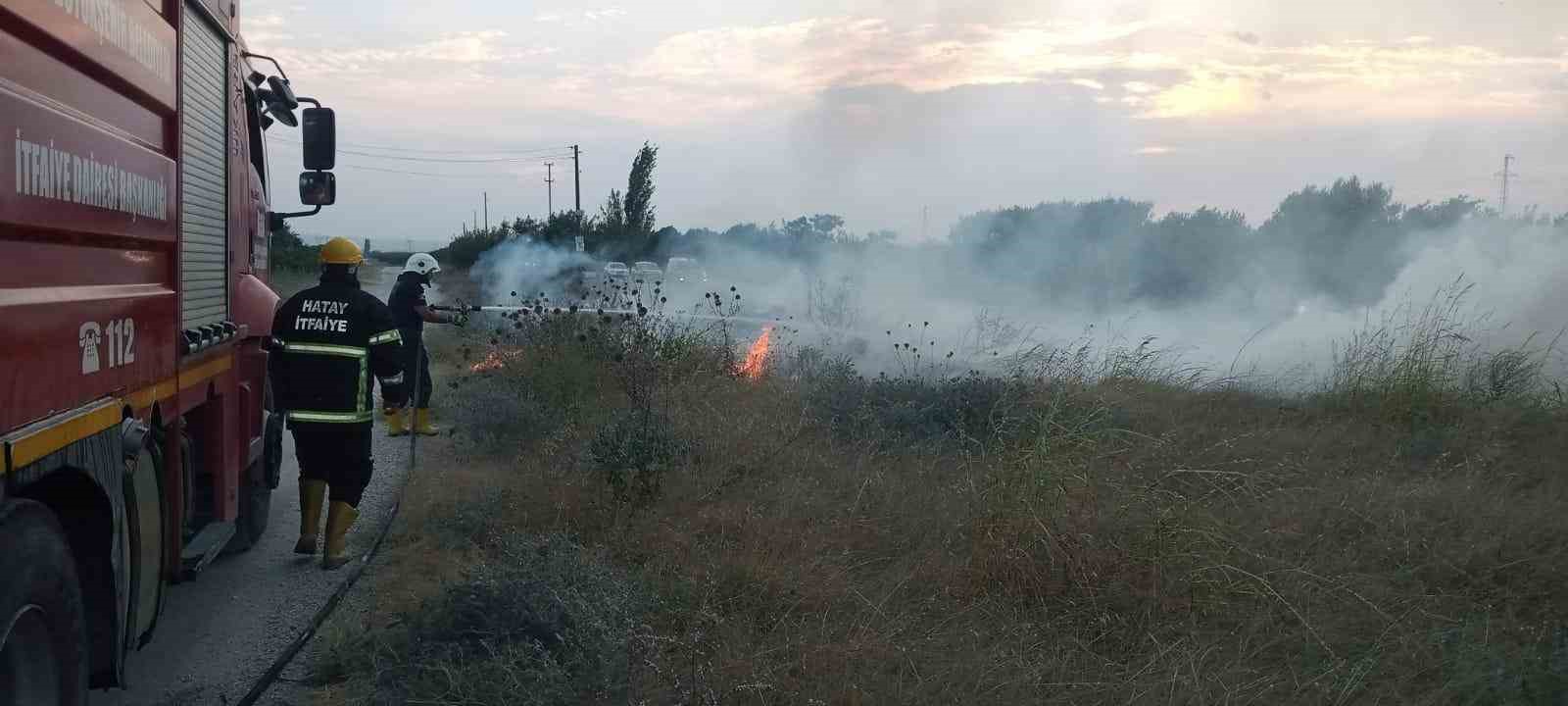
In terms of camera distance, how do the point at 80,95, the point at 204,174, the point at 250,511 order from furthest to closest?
1. the point at 250,511
2. the point at 204,174
3. the point at 80,95

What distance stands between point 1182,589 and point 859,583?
1405 millimetres

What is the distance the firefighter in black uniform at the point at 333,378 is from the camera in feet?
19.1

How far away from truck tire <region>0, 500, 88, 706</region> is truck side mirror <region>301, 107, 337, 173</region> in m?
3.90

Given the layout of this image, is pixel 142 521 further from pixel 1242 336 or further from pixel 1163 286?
pixel 1163 286

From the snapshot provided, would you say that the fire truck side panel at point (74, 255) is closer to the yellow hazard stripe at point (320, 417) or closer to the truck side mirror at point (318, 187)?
the yellow hazard stripe at point (320, 417)

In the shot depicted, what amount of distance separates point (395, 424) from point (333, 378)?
14.5ft

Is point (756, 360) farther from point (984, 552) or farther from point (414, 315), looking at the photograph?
point (984, 552)

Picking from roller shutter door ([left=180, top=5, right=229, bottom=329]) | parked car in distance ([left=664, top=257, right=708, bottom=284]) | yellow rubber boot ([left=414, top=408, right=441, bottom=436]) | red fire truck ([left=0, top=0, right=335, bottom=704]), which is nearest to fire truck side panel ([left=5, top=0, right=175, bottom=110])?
red fire truck ([left=0, top=0, right=335, bottom=704])

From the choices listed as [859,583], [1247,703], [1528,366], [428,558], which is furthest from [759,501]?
[1528,366]

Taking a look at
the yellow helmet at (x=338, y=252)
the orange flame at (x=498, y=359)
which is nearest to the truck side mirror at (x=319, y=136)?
the yellow helmet at (x=338, y=252)

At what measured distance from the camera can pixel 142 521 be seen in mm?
3479

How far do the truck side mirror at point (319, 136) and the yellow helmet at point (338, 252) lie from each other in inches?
25.7

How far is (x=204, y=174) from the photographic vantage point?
470cm

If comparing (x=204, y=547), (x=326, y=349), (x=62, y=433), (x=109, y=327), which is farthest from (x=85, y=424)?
(x=326, y=349)
